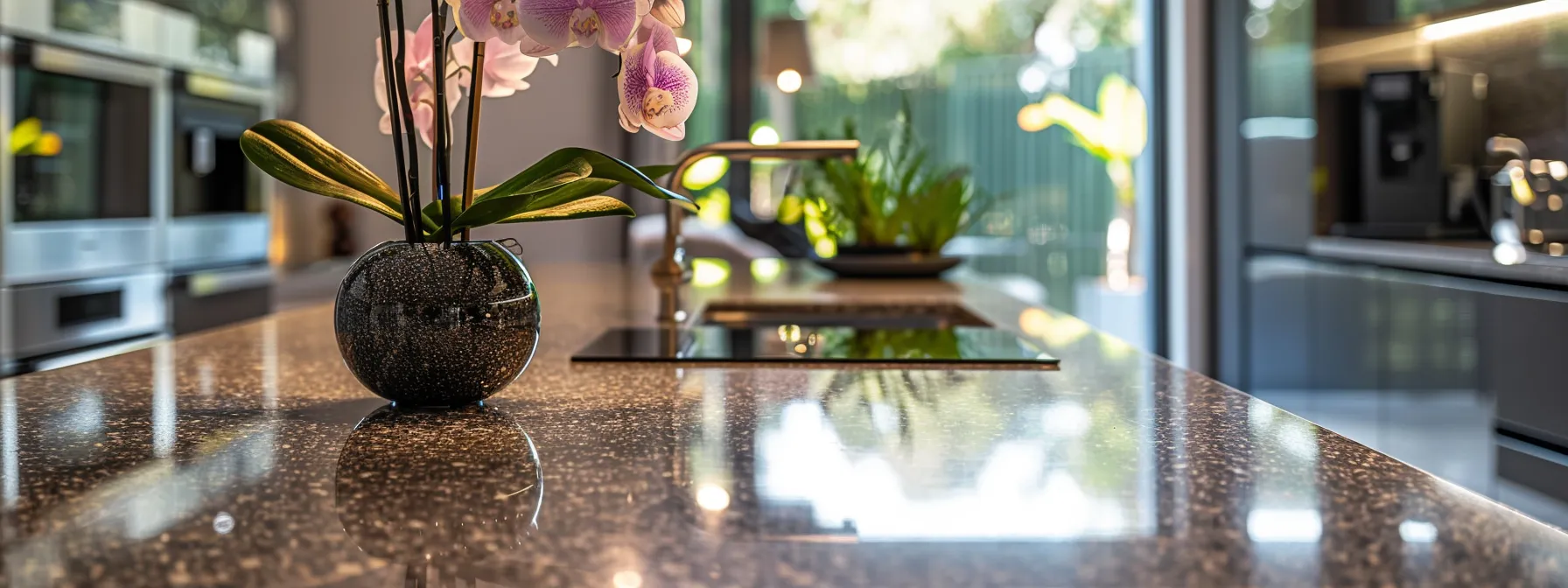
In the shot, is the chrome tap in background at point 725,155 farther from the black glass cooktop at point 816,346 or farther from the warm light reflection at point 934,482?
the warm light reflection at point 934,482

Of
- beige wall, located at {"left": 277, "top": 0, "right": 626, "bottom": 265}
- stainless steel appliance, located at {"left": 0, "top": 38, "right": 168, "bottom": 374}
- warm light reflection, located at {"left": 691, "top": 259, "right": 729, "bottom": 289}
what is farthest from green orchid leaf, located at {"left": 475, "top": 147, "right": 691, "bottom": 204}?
beige wall, located at {"left": 277, "top": 0, "right": 626, "bottom": 265}

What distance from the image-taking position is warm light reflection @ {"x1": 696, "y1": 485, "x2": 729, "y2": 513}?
19.6 inches

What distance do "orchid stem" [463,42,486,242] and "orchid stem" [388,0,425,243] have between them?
0.03m

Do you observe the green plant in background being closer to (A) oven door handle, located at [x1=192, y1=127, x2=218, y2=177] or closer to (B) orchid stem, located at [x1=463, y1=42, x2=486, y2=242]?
(B) orchid stem, located at [x1=463, y1=42, x2=486, y2=242]

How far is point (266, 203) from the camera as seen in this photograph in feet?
14.2

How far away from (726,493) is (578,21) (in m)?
0.31

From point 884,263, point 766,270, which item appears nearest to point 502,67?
point 884,263

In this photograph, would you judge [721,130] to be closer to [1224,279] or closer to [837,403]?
[1224,279]

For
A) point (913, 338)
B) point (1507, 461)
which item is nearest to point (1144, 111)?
point (1507, 461)

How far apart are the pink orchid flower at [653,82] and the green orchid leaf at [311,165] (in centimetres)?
18

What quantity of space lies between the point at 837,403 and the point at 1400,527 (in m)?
0.41

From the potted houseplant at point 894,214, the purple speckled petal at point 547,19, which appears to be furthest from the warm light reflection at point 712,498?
the potted houseplant at point 894,214

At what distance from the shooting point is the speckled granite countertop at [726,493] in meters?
0.41

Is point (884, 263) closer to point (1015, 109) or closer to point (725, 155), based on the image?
point (725, 155)
